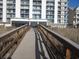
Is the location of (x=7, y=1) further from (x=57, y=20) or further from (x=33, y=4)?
(x=57, y=20)

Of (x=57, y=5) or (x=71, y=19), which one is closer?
(x=57, y=5)

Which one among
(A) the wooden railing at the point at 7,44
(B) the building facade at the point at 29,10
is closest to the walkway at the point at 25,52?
(A) the wooden railing at the point at 7,44

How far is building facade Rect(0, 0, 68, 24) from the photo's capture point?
83062 mm

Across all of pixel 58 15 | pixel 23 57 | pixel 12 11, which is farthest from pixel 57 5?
pixel 23 57

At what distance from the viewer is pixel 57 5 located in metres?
86.9

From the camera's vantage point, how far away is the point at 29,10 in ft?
275

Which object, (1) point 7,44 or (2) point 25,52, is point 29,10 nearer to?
(2) point 25,52

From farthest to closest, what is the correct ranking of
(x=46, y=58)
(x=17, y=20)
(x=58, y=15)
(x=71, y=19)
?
(x=71, y=19)
(x=58, y=15)
(x=17, y=20)
(x=46, y=58)

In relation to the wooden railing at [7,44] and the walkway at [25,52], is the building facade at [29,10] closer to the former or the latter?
the walkway at [25,52]

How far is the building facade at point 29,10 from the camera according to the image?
273 ft

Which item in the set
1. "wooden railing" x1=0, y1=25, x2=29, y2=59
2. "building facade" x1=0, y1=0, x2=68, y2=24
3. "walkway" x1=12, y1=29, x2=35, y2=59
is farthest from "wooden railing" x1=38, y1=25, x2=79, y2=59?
"building facade" x1=0, y1=0, x2=68, y2=24

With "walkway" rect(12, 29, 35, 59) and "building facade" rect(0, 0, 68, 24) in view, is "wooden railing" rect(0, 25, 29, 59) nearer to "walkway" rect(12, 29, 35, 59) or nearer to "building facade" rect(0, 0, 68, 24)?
"walkway" rect(12, 29, 35, 59)

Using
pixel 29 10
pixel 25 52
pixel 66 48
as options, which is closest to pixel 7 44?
pixel 25 52

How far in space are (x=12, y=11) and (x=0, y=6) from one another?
16.8 ft
